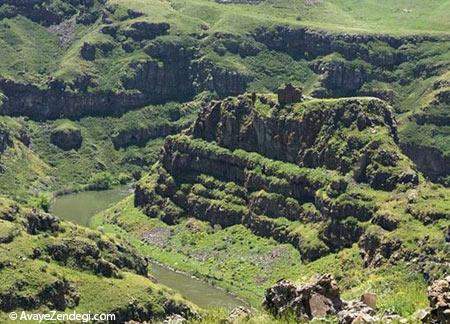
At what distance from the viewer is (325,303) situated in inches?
2552

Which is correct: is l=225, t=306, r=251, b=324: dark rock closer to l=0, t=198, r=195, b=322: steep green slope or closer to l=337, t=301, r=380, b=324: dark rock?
l=337, t=301, r=380, b=324: dark rock

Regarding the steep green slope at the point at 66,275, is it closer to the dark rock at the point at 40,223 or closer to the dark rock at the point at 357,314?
the dark rock at the point at 40,223

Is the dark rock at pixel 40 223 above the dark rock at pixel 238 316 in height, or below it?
below

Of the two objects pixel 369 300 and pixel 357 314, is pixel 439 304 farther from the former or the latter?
pixel 369 300

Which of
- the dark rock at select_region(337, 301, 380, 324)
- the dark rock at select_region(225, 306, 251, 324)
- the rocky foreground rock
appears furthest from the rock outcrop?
the dark rock at select_region(225, 306, 251, 324)

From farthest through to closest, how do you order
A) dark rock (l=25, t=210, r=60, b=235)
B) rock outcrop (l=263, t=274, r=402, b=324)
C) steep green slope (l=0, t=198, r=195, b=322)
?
dark rock (l=25, t=210, r=60, b=235) → steep green slope (l=0, t=198, r=195, b=322) → rock outcrop (l=263, t=274, r=402, b=324)

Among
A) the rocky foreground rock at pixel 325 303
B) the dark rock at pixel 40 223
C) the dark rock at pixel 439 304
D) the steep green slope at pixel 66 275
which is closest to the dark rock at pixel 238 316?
the rocky foreground rock at pixel 325 303

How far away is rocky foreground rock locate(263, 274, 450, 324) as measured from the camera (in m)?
54.4

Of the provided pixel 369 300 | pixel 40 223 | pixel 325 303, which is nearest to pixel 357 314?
pixel 369 300

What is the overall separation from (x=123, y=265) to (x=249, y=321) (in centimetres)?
13448

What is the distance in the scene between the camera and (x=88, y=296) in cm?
17000

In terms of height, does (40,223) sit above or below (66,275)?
above

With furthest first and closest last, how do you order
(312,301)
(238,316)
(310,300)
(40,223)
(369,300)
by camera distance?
1. (40,223)
2. (238,316)
3. (310,300)
4. (312,301)
5. (369,300)

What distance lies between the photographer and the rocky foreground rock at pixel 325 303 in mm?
54356
